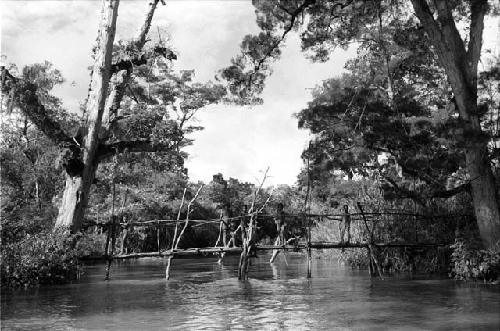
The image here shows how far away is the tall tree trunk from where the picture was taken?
13.2m

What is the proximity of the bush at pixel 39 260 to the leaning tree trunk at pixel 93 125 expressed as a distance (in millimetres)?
1274

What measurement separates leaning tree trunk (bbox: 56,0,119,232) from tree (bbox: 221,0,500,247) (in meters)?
4.05

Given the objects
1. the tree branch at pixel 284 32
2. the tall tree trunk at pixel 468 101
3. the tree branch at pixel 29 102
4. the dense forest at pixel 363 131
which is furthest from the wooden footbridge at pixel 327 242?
the tree branch at pixel 284 32

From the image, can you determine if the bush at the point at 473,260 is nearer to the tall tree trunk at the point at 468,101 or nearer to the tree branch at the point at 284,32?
the tall tree trunk at the point at 468,101

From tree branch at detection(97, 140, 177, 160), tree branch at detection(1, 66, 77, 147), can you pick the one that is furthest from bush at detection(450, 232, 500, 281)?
tree branch at detection(1, 66, 77, 147)

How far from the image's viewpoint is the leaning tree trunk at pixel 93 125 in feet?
51.3

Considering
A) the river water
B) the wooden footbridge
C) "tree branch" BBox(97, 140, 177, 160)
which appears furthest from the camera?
"tree branch" BBox(97, 140, 177, 160)

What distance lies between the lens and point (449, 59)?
13461 millimetres

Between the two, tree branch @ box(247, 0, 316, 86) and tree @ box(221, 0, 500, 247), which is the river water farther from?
tree branch @ box(247, 0, 316, 86)

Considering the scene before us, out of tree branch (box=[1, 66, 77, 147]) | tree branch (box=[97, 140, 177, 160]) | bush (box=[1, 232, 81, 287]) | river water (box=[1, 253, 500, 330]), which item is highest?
tree branch (box=[1, 66, 77, 147])

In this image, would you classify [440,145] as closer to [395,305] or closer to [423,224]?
[423,224]

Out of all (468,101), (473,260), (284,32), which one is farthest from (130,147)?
(473,260)

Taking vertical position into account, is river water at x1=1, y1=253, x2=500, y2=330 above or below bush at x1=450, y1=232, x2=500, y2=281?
below

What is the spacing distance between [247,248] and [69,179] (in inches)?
237
